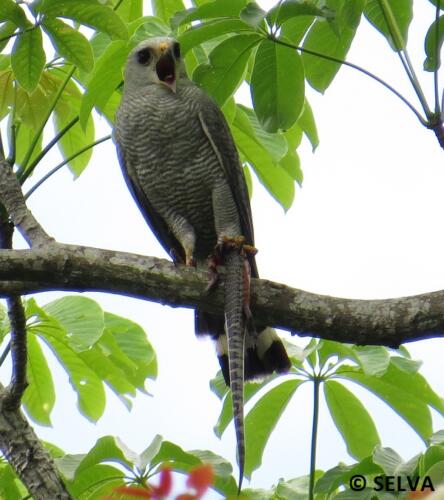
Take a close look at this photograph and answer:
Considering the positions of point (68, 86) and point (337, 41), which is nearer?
point (337, 41)

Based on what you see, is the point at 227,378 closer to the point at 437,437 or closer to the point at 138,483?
the point at 138,483

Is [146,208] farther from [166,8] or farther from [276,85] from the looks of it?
[276,85]

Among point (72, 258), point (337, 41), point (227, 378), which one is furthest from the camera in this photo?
point (227, 378)

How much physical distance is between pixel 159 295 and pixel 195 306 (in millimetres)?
190

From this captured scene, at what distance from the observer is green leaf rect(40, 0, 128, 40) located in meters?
2.86

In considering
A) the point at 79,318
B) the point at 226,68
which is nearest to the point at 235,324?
the point at 79,318

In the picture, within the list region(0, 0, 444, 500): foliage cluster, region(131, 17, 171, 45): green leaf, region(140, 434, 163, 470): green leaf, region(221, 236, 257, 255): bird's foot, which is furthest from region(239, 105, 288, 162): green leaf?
region(140, 434, 163, 470): green leaf

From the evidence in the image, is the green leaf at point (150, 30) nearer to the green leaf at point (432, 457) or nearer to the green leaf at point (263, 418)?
the green leaf at point (263, 418)

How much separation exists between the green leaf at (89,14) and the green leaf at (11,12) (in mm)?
119

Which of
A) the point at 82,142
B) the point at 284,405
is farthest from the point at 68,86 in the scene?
the point at 284,405

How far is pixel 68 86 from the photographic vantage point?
3758mm

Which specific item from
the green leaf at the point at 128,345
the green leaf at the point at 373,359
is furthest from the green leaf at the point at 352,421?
the green leaf at the point at 128,345

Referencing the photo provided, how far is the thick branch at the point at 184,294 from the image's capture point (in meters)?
2.60

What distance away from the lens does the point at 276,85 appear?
120 inches
